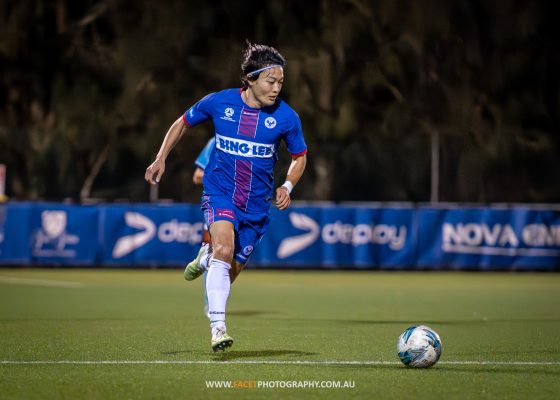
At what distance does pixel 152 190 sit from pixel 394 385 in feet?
69.6

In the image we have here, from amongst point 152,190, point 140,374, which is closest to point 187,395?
point 140,374

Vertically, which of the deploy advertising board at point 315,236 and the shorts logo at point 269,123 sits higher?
the shorts logo at point 269,123

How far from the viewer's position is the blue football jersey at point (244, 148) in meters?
8.16

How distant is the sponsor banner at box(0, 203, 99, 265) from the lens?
21531 millimetres

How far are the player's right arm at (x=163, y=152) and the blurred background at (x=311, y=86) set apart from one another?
20137 millimetres

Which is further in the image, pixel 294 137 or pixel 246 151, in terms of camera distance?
pixel 294 137

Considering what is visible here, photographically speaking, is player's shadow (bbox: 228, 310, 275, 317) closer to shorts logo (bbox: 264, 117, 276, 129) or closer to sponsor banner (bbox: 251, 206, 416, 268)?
shorts logo (bbox: 264, 117, 276, 129)

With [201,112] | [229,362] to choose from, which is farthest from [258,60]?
[229,362]

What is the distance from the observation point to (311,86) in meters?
31.5

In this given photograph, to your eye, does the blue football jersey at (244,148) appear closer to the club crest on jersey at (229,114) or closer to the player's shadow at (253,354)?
the club crest on jersey at (229,114)

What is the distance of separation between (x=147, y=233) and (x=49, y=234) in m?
1.98

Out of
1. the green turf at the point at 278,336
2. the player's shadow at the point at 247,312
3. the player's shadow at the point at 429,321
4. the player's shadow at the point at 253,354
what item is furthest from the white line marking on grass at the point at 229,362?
the player's shadow at the point at 247,312

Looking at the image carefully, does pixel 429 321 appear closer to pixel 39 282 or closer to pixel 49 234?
pixel 39 282

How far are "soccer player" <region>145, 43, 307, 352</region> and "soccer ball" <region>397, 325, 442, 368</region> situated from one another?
152cm
